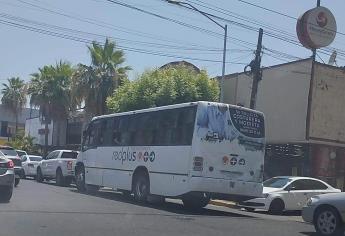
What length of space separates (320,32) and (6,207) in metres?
19.7

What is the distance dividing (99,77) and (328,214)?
2629 cm

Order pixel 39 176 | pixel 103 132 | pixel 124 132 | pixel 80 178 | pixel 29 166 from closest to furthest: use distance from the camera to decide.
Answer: pixel 124 132
pixel 103 132
pixel 80 178
pixel 39 176
pixel 29 166

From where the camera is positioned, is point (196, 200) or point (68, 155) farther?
point (68, 155)

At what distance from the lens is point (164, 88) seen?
1196 inches

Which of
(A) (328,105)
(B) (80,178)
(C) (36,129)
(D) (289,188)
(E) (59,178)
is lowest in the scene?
(E) (59,178)

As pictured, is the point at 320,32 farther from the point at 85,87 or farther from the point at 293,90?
the point at 85,87

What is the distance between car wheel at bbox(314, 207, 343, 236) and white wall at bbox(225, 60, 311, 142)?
15.7 m

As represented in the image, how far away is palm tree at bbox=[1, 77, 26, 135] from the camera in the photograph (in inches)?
2411

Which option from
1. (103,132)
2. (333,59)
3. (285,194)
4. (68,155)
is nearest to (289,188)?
(285,194)

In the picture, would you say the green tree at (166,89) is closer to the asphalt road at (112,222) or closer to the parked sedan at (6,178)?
the asphalt road at (112,222)

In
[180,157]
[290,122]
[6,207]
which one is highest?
[290,122]

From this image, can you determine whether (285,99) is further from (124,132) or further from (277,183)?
(124,132)

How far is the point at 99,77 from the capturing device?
37125 millimetres

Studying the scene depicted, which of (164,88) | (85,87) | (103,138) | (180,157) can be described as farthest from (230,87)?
(180,157)
